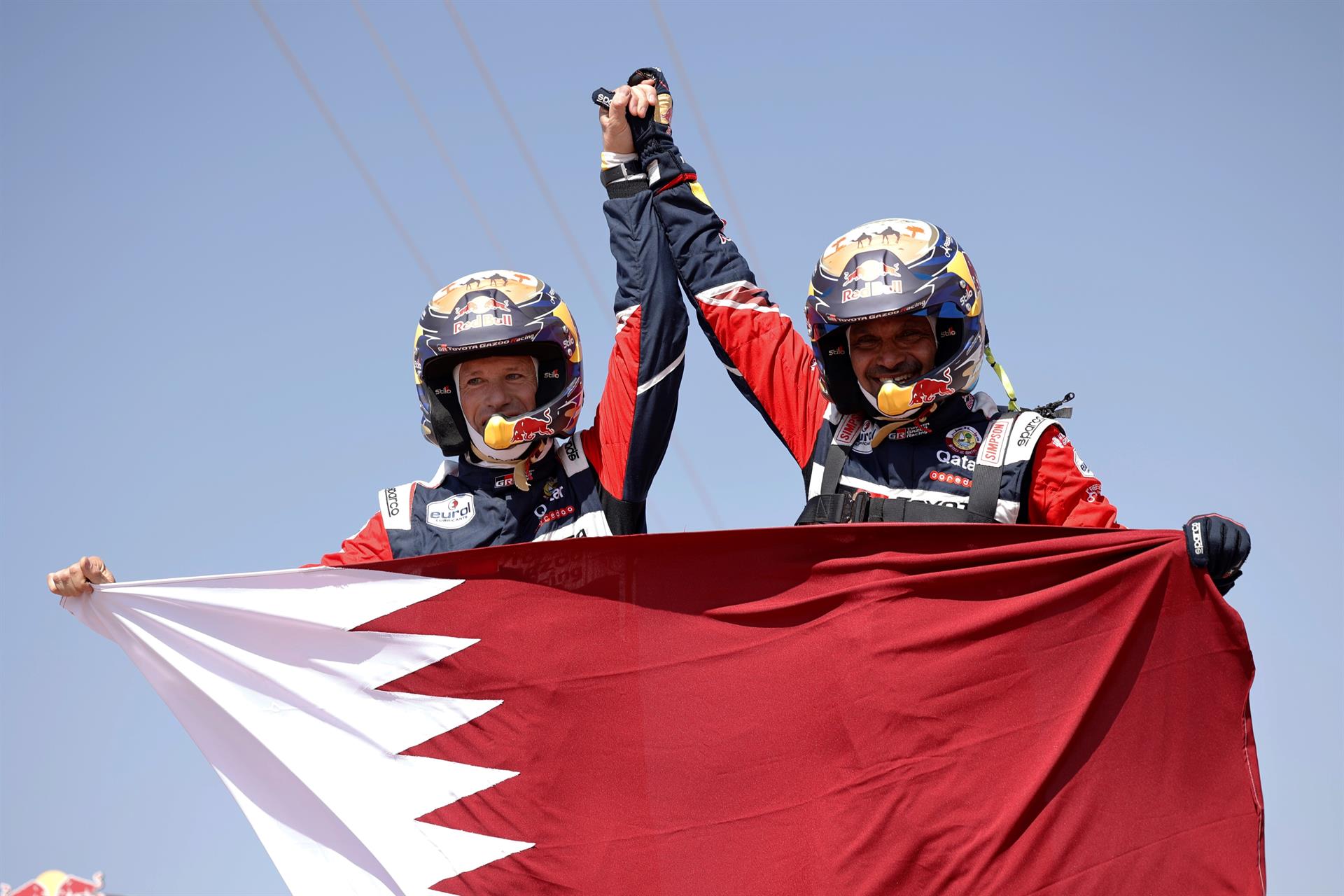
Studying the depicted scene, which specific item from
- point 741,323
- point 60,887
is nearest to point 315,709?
point 741,323

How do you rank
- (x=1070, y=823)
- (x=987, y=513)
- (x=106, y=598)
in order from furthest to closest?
(x=106, y=598), (x=987, y=513), (x=1070, y=823)

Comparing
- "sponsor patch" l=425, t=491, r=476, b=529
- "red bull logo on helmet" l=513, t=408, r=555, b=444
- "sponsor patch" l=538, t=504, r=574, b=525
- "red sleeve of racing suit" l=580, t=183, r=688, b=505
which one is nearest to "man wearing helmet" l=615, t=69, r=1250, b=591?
"red sleeve of racing suit" l=580, t=183, r=688, b=505

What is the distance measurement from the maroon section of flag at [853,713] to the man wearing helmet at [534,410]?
65cm

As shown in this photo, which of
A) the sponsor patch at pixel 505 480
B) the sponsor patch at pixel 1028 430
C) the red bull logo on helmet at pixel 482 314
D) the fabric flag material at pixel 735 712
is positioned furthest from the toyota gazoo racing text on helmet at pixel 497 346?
the sponsor patch at pixel 1028 430

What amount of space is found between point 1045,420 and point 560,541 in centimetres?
219

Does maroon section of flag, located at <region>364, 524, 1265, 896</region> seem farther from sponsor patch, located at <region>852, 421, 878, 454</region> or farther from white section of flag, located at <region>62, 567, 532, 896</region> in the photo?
sponsor patch, located at <region>852, 421, 878, 454</region>

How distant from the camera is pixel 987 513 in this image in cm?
568

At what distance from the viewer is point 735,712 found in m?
5.59

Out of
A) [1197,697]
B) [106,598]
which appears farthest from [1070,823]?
[106,598]

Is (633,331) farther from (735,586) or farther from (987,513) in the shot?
(987,513)

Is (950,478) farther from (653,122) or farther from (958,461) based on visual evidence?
(653,122)

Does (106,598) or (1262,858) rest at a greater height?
(106,598)

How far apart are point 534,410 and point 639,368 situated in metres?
0.67

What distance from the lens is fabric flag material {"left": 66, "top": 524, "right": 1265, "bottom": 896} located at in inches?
205
